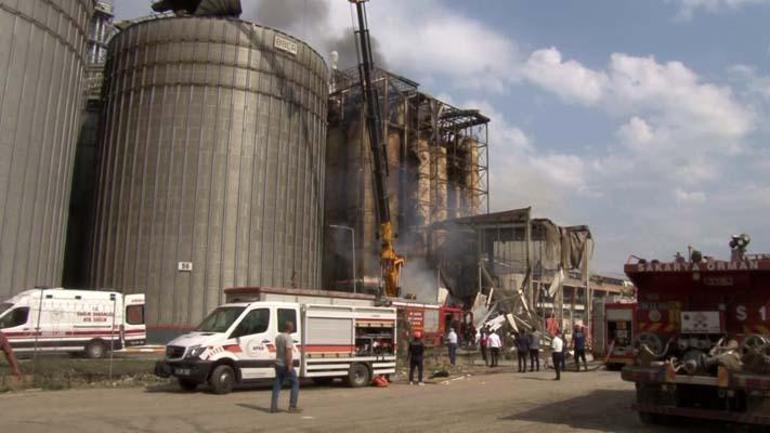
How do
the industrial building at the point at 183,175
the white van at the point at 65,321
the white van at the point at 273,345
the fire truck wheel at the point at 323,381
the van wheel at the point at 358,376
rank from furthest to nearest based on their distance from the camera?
the industrial building at the point at 183,175 < the white van at the point at 65,321 < the fire truck wheel at the point at 323,381 < the van wheel at the point at 358,376 < the white van at the point at 273,345

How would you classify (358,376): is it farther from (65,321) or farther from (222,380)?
(65,321)

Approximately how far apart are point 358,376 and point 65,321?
1279cm

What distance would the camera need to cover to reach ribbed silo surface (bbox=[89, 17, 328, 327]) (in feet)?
116

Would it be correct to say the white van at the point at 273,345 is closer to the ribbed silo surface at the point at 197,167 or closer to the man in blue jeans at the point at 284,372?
the man in blue jeans at the point at 284,372

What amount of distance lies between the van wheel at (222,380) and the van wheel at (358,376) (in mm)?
3376

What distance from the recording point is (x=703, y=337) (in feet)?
35.8

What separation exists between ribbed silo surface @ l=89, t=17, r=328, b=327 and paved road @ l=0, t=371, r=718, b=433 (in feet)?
62.1

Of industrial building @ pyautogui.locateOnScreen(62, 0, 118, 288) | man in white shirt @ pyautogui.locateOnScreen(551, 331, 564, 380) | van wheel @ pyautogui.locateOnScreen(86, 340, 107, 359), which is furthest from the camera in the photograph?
industrial building @ pyautogui.locateOnScreen(62, 0, 118, 288)

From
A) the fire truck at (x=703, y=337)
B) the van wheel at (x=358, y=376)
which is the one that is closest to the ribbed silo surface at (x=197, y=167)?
the van wheel at (x=358, y=376)

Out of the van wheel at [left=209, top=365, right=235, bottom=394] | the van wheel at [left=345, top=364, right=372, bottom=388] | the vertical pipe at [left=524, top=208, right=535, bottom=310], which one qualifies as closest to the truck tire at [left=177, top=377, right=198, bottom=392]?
the van wheel at [left=209, top=365, right=235, bottom=394]

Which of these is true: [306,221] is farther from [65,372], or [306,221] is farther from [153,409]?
[153,409]

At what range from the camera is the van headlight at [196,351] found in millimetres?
15719

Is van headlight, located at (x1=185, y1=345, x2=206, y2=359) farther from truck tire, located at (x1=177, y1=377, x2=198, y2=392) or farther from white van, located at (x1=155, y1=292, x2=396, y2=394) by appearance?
truck tire, located at (x1=177, y1=377, x2=198, y2=392)

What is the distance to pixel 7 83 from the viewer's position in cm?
2919
